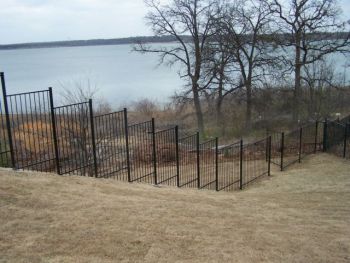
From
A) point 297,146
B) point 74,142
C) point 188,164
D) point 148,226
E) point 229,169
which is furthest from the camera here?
point 297,146

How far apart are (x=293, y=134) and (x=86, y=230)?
1943 centimetres

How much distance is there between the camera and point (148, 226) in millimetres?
7098

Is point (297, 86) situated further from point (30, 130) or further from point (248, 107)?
point (30, 130)

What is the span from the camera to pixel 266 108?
31938 millimetres

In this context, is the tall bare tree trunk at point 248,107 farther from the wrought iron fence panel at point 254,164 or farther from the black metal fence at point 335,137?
the black metal fence at point 335,137

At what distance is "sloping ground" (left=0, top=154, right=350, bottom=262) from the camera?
6074mm

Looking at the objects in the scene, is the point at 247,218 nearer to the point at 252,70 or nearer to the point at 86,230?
the point at 86,230

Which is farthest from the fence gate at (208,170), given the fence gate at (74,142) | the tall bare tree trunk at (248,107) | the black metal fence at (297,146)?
the tall bare tree trunk at (248,107)

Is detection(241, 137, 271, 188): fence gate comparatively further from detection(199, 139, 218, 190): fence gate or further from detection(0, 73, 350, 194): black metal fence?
detection(199, 139, 218, 190): fence gate

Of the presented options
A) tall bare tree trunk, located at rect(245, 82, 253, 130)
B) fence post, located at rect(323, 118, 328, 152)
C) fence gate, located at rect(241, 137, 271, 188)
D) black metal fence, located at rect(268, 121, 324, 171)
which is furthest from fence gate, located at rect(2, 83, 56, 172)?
tall bare tree trunk, located at rect(245, 82, 253, 130)

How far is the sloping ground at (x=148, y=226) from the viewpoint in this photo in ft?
19.9

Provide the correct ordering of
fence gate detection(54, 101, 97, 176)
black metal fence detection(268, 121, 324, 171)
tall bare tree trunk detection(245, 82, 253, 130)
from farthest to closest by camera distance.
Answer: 1. tall bare tree trunk detection(245, 82, 253, 130)
2. black metal fence detection(268, 121, 324, 171)
3. fence gate detection(54, 101, 97, 176)

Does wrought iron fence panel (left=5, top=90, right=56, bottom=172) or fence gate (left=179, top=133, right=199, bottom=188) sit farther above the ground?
wrought iron fence panel (left=5, top=90, right=56, bottom=172)

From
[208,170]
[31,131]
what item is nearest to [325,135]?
[208,170]
